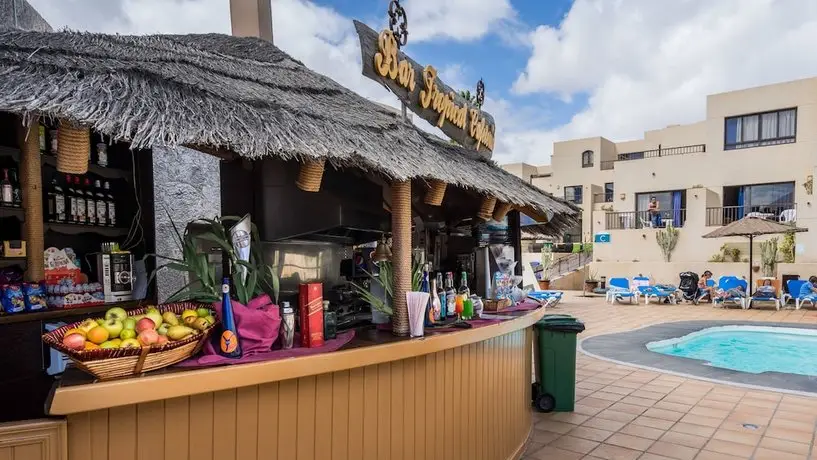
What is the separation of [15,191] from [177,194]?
5.25 feet

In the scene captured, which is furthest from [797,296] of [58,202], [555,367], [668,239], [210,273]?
[58,202]

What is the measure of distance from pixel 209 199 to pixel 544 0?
35.3 ft

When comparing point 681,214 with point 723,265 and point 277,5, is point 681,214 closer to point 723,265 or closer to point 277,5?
point 723,265

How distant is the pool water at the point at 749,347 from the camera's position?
9038mm

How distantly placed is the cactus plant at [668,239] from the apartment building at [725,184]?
212 millimetres

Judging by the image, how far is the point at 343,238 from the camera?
4590 millimetres

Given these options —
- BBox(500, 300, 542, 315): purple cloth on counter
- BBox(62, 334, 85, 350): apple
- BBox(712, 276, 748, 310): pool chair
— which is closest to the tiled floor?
BBox(500, 300, 542, 315): purple cloth on counter

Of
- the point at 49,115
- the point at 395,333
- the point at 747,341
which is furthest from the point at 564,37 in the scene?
the point at 49,115

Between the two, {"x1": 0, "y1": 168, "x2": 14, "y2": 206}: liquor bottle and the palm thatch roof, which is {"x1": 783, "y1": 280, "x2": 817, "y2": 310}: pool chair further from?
{"x1": 0, "y1": 168, "x2": 14, "y2": 206}: liquor bottle

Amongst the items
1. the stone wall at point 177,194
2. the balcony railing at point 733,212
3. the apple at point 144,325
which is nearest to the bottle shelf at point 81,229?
the stone wall at point 177,194

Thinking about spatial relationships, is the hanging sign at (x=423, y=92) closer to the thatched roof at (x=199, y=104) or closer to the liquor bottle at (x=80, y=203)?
the thatched roof at (x=199, y=104)

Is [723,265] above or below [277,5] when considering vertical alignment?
below

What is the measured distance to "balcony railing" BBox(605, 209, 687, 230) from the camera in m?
20.4

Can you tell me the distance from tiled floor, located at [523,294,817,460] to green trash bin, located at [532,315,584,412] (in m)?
0.14
